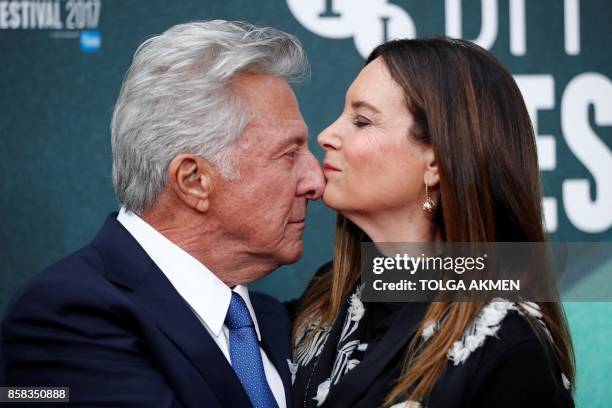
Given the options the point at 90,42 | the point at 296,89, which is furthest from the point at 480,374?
the point at 90,42

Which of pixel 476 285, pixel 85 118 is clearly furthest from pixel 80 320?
pixel 85 118

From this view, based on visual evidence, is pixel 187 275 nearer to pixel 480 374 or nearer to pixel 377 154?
pixel 377 154

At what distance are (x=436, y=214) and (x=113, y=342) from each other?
77 centimetres

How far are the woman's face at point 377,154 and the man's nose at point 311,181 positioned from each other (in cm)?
6

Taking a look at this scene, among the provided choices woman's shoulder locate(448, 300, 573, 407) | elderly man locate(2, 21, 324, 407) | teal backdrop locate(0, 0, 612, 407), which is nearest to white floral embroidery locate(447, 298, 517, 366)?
woman's shoulder locate(448, 300, 573, 407)

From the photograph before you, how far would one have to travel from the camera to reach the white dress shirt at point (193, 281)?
6.36 feet

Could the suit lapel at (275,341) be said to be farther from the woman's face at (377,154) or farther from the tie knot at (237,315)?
the woman's face at (377,154)

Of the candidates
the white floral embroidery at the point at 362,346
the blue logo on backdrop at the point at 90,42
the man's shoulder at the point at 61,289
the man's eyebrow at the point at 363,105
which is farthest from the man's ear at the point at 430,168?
the blue logo on backdrop at the point at 90,42

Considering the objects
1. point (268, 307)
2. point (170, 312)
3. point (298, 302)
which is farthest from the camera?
point (298, 302)

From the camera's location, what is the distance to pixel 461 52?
1969 millimetres

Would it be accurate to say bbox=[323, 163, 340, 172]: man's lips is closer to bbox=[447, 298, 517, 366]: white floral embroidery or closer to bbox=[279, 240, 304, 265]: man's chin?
bbox=[279, 240, 304, 265]: man's chin

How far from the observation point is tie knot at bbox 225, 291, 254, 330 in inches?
78.6

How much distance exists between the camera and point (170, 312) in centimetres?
186

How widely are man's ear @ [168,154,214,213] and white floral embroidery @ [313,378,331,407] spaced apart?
47 cm
